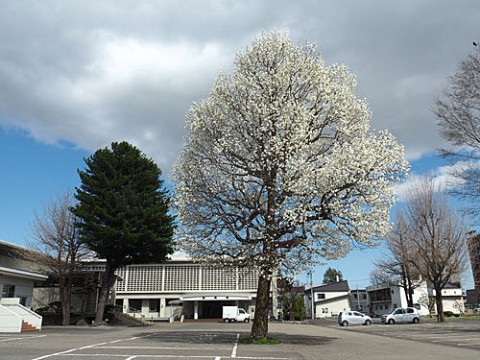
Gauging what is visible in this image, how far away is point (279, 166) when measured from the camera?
49.3 ft

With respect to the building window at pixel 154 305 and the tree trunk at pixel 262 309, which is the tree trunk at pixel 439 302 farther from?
the building window at pixel 154 305

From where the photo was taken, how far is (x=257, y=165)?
53.0 ft

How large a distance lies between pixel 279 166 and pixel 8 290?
2557 centimetres

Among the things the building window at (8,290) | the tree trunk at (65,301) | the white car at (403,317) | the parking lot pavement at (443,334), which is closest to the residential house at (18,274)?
the building window at (8,290)

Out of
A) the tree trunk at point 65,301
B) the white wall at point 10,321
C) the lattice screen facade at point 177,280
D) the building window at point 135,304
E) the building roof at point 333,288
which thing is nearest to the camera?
the white wall at point 10,321

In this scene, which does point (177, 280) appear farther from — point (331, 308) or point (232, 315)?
point (331, 308)

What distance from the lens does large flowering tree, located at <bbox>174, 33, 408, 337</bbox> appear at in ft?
47.1

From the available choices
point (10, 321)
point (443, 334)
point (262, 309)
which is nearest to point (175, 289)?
point (10, 321)

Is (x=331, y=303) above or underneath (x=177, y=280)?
underneath

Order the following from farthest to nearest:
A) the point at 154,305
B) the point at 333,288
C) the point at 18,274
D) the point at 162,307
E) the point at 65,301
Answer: the point at 333,288 → the point at 154,305 → the point at 162,307 → the point at 65,301 → the point at 18,274

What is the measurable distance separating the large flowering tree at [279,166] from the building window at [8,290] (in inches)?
815

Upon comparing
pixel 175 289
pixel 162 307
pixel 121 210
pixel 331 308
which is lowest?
pixel 331 308

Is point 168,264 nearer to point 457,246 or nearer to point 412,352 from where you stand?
point 457,246

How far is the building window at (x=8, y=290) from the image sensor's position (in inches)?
1147
